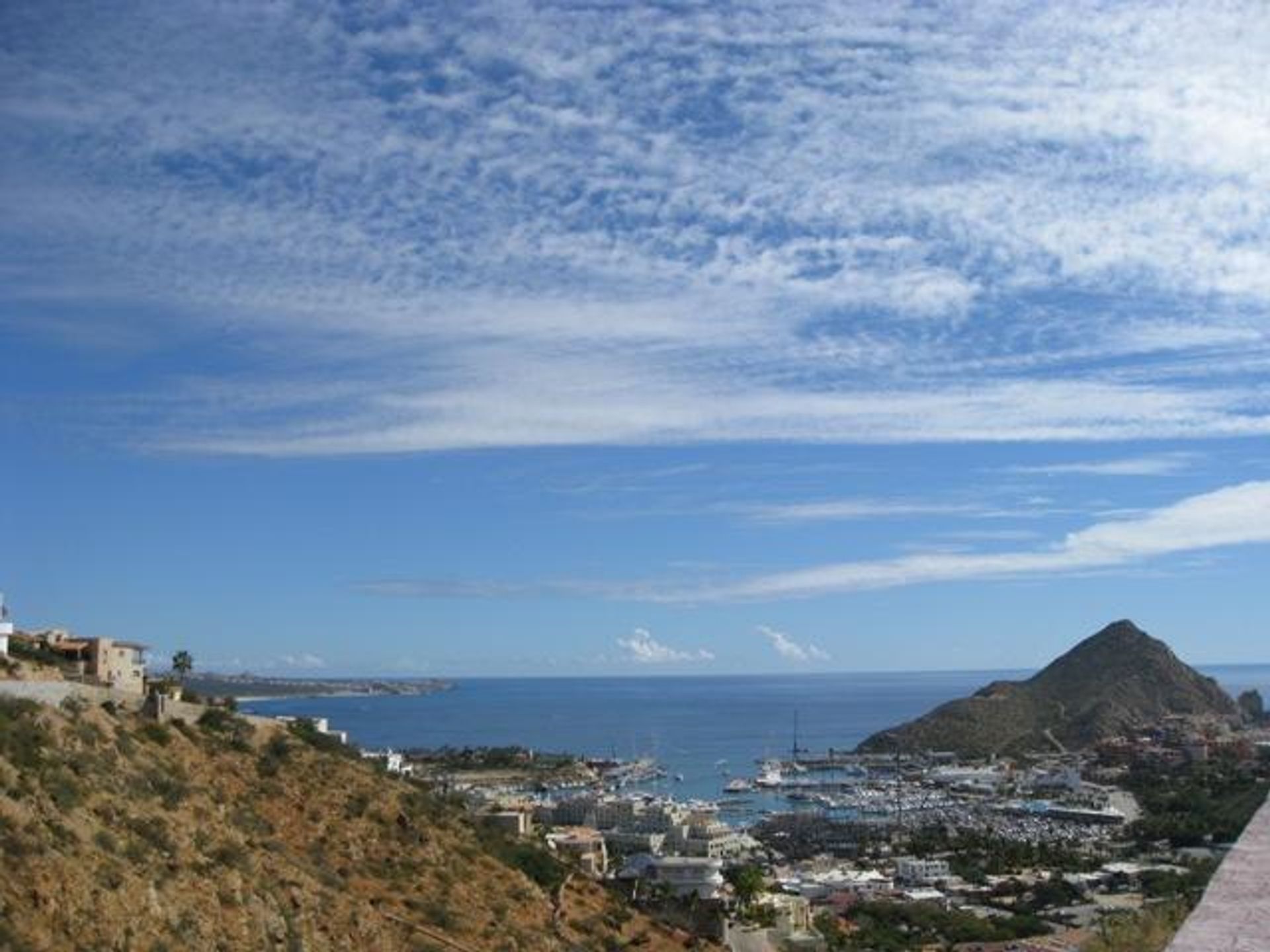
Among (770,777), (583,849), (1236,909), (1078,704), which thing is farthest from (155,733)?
(1078,704)

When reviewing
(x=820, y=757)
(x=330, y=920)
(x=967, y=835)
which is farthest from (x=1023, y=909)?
(x=820, y=757)

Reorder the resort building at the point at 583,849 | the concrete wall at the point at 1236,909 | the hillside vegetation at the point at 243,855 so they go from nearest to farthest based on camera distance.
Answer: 1. the concrete wall at the point at 1236,909
2. the hillside vegetation at the point at 243,855
3. the resort building at the point at 583,849

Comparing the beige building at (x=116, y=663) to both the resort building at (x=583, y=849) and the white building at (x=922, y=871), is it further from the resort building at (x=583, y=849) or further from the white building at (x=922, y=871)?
the white building at (x=922, y=871)

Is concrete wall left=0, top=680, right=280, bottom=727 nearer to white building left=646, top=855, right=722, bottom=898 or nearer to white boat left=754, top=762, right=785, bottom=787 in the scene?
white building left=646, top=855, right=722, bottom=898

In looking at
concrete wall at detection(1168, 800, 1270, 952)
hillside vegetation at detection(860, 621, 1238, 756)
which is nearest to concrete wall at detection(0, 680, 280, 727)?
concrete wall at detection(1168, 800, 1270, 952)

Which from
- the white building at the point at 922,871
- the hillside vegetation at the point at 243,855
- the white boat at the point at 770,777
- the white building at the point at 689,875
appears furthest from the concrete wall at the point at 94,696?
the white boat at the point at 770,777

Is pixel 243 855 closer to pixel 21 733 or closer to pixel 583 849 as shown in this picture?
pixel 21 733
